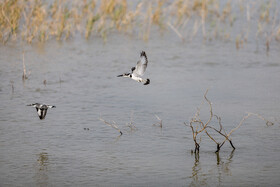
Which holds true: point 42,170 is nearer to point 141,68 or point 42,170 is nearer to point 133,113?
point 141,68

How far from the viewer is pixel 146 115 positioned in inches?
406

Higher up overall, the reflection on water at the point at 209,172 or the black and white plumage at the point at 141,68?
the black and white plumage at the point at 141,68

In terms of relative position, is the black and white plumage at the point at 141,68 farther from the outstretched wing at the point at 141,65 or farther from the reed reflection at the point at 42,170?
the reed reflection at the point at 42,170

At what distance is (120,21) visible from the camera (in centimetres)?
1905

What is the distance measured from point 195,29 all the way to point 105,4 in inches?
120

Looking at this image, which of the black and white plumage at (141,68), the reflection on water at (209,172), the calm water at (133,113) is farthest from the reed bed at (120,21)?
the reflection on water at (209,172)

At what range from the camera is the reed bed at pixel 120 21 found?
16219 millimetres

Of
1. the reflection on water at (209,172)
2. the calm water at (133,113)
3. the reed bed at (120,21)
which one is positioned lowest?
the reflection on water at (209,172)

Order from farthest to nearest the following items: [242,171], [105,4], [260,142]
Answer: [105,4] < [260,142] < [242,171]

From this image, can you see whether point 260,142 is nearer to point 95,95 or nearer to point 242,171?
point 242,171

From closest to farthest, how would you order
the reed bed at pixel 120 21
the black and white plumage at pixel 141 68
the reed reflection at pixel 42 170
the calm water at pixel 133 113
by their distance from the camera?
the reed reflection at pixel 42 170 → the calm water at pixel 133 113 → the black and white plumage at pixel 141 68 → the reed bed at pixel 120 21

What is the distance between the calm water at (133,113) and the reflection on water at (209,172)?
0.04ft

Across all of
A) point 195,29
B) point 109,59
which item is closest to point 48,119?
point 109,59

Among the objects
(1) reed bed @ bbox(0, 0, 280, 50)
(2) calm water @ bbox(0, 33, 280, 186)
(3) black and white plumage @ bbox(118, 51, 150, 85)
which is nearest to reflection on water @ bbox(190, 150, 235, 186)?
(2) calm water @ bbox(0, 33, 280, 186)
